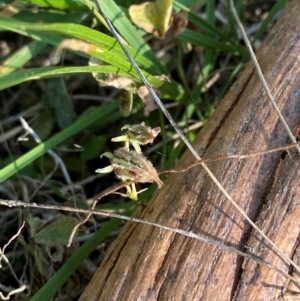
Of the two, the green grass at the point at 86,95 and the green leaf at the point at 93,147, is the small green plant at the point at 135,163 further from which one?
the green leaf at the point at 93,147

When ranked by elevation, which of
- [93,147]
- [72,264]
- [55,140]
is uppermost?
[55,140]

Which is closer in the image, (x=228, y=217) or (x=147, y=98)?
(x=228, y=217)

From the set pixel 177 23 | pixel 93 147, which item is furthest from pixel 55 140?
pixel 177 23

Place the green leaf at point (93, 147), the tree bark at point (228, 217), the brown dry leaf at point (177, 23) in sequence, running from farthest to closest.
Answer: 1. the green leaf at point (93, 147)
2. the brown dry leaf at point (177, 23)
3. the tree bark at point (228, 217)

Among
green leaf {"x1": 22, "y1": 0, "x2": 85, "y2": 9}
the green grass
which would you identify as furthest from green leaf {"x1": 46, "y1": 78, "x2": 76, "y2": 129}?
green leaf {"x1": 22, "y1": 0, "x2": 85, "y2": 9}

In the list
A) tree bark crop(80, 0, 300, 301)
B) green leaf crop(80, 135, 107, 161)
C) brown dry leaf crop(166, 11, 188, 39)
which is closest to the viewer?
tree bark crop(80, 0, 300, 301)

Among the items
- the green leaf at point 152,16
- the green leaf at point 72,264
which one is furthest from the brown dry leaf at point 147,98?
the green leaf at point 72,264

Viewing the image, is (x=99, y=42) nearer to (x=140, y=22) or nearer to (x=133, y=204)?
(x=140, y=22)

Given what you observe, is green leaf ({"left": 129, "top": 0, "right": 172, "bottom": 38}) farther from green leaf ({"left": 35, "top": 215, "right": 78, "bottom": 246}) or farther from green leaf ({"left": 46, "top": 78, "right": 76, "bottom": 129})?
green leaf ({"left": 35, "top": 215, "right": 78, "bottom": 246})

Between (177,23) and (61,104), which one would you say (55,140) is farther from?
Result: (177,23)
